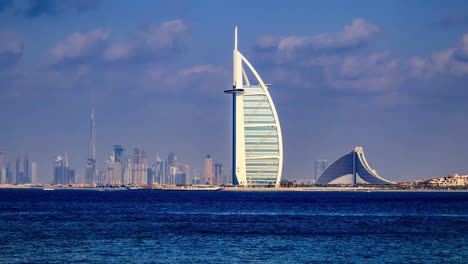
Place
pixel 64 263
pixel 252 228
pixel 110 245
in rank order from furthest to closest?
pixel 252 228, pixel 110 245, pixel 64 263

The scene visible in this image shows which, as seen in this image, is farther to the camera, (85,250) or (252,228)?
(252,228)

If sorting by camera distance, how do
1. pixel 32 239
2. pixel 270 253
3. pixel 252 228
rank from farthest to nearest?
pixel 252 228
pixel 32 239
pixel 270 253

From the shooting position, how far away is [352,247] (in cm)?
5781

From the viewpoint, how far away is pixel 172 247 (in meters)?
56.9

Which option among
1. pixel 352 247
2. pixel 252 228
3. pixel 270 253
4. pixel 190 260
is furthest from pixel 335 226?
pixel 190 260

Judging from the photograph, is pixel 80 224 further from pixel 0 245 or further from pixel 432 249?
pixel 432 249

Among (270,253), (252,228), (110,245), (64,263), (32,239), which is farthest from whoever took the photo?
(252,228)

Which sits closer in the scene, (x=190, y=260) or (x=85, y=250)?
(x=190, y=260)

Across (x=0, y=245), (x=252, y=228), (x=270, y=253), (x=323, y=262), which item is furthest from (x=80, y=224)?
(x=323, y=262)

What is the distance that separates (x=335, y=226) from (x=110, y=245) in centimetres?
2635

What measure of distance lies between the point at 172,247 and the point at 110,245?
3.80m

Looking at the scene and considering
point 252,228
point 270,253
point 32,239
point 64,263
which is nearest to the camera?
point 64,263

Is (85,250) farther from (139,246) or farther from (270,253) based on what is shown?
(270,253)

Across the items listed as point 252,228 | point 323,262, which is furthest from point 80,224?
point 323,262
